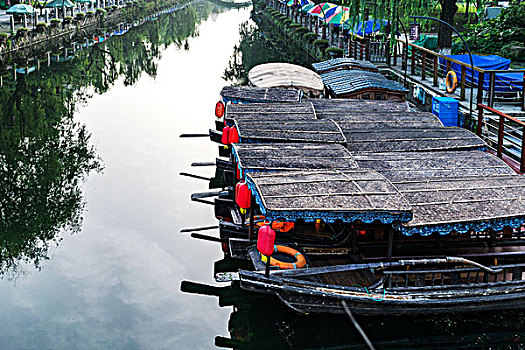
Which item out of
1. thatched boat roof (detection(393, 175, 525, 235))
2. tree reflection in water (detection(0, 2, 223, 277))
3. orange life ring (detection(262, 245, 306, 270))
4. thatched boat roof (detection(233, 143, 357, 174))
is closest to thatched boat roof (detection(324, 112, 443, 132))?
thatched boat roof (detection(233, 143, 357, 174))

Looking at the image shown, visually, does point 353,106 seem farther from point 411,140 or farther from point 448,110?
point 411,140

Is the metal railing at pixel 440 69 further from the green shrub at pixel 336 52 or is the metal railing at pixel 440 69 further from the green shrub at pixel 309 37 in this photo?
the green shrub at pixel 309 37

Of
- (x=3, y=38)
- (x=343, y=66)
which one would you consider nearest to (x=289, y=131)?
(x=343, y=66)

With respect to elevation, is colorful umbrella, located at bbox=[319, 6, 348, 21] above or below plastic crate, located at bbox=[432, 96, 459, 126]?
above

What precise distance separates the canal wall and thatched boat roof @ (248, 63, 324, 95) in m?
21.7

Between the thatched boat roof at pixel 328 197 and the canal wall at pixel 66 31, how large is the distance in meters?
34.6

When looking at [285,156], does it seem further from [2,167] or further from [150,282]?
[2,167]

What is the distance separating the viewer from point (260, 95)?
25219 millimetres

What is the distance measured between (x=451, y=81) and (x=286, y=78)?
687 cm

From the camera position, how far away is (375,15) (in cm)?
3338

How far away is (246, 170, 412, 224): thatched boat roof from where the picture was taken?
13.6m

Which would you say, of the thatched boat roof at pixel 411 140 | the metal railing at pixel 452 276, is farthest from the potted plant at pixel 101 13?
the metal railing at pixel 452 276

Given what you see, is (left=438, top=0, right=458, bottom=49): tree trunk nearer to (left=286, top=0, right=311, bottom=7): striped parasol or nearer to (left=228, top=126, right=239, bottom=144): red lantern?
(left=228, top=126, right=239, bottom=144): red lantern

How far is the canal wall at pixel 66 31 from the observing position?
47375 millimetres
